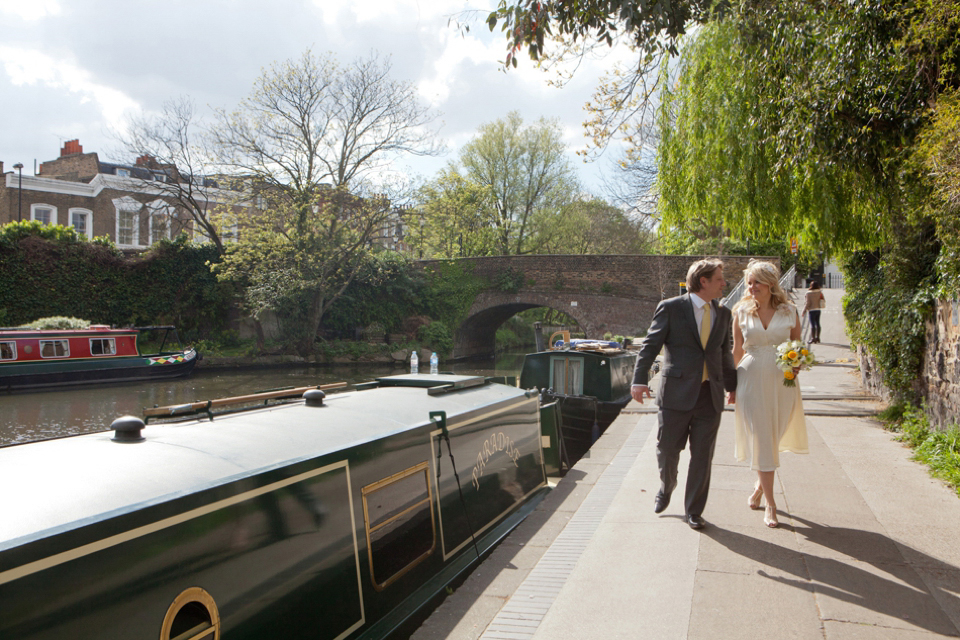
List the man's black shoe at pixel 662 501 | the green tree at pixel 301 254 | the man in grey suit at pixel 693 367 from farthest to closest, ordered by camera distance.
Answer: the green tree at pixel 301 254, the man's black shoe at pixel 662 501, the man in grey suit at pixel 693 367

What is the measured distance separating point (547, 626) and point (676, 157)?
819 cm

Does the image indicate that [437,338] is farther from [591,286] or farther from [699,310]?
[699,310]

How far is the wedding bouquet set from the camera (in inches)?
140

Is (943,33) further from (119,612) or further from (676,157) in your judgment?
(119,612)

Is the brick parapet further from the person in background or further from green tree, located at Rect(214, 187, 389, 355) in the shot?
the person in background

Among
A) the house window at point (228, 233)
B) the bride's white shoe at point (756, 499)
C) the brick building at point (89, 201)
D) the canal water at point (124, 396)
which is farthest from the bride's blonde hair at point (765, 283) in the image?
the brick building at point (89, 201)

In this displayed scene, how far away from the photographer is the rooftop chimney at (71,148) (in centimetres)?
3547

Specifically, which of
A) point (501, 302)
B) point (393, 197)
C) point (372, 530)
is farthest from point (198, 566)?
point (501, 302)

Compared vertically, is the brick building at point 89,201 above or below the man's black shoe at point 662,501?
above

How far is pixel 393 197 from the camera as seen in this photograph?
2445 cm

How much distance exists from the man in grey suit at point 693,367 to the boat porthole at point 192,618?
2224 mm

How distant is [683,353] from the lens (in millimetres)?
3594

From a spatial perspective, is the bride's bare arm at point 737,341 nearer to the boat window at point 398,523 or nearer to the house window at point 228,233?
the boat window at point 398,523

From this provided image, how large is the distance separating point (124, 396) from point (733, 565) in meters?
17.6
